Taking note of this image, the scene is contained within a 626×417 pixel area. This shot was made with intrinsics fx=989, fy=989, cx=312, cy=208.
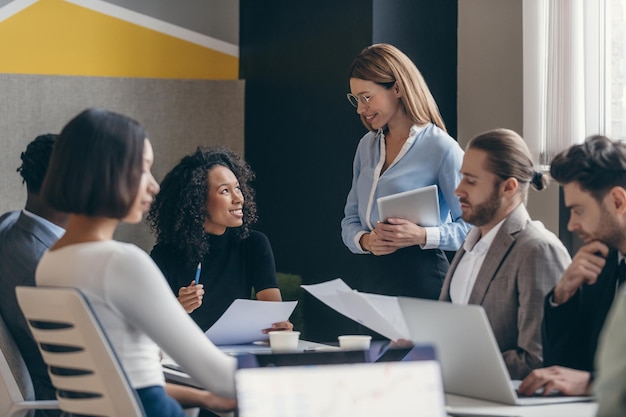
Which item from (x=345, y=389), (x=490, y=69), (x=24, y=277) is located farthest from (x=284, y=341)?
(x=490, y=69)

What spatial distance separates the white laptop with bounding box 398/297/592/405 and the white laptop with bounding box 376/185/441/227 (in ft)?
3.58

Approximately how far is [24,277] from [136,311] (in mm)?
997

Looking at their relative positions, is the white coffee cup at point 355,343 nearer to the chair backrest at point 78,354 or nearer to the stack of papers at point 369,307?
the stack of papers at point 369,307

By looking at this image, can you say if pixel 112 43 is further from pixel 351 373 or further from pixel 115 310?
pixel 351 373

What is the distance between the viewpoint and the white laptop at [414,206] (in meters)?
3.33

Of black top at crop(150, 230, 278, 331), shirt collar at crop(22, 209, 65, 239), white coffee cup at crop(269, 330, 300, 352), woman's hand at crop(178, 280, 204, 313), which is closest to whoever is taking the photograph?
white coffee cup at crop(269, 330, 300, 352)

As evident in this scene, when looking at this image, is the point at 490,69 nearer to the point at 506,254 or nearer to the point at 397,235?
the point at 397,235

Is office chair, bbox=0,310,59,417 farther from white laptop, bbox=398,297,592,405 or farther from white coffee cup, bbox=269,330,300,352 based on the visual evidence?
white laptop, bbox=398,297,592,405

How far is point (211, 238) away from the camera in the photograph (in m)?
3.68

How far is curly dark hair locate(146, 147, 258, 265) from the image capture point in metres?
3.58

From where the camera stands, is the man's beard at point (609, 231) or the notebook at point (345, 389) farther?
the man's beard at point (609, 231)

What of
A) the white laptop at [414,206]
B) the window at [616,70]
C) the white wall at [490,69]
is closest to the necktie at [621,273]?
the white laptop at [414,206]

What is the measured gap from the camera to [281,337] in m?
2.81

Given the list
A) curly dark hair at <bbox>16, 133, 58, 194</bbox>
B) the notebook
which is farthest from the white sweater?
curly dark hair at <bbox>16, 133, 58, 194</bbox>
